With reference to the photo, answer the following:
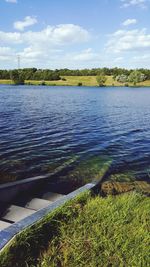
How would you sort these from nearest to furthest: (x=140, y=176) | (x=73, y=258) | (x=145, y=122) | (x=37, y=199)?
(x=73, y=258) → (x=37, y=199) → (x=140, y=176) → (x=145, y=122)

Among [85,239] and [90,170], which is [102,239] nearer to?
[85,239]

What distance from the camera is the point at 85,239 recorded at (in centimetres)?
688

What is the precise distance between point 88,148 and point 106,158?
2.99m

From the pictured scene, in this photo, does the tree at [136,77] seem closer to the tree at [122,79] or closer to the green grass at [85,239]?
the tree at [122,79]

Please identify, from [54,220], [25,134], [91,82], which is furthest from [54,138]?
[91,82]

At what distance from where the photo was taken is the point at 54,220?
7504 millimetres

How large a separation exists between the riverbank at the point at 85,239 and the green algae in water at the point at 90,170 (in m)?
6.71

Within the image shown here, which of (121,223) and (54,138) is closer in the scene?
(121,223)

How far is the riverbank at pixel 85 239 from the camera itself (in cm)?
617

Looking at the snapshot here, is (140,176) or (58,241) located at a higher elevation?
(58,241)

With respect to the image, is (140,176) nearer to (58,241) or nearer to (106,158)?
(106,158)

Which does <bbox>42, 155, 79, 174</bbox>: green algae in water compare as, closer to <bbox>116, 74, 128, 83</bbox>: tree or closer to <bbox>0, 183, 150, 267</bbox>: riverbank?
<bbox>0, 183, 150, 267</bbox>: riverbank

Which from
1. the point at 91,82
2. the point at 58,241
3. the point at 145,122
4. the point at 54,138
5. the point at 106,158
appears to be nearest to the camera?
the point at 58,241

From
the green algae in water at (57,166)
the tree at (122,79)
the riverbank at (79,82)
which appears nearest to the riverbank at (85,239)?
the green algae in water at (57,166)
